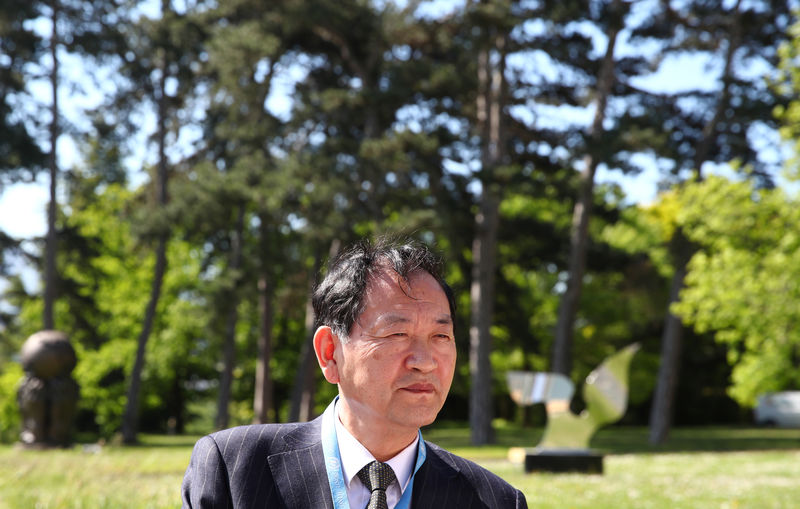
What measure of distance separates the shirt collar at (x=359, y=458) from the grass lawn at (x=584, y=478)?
3.85 metres

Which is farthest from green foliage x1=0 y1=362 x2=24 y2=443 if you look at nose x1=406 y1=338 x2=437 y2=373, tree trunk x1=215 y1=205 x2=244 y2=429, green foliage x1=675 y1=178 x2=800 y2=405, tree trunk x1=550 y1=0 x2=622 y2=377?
nose x1=406 y1=338 x2=437 y2=373

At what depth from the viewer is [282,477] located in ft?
7.07

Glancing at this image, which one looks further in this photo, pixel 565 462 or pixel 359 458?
pixel 565 462

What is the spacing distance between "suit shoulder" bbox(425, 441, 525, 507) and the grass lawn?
3.85 meters

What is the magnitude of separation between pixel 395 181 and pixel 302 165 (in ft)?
11.1

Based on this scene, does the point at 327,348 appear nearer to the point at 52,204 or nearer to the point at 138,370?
the point at 52,204

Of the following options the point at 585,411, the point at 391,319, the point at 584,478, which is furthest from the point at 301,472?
the point at 585,411

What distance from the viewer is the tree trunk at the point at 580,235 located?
24.6 metres

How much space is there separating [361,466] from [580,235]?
912 inches

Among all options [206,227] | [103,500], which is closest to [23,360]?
[206,227]

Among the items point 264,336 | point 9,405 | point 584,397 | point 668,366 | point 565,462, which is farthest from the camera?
point 9,405

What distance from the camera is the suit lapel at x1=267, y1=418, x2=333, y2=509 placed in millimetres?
2119

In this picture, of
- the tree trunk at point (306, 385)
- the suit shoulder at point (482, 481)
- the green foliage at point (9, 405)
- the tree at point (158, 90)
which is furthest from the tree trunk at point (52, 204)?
the suit shoulder at point (482, 481)

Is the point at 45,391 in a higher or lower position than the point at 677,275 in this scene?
lower
